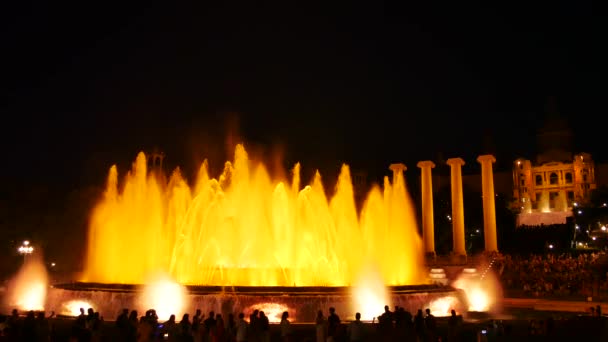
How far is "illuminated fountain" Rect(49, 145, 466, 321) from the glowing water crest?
2.3 inches

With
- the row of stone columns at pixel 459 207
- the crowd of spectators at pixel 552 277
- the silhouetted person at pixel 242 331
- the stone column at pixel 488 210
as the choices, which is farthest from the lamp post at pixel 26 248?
the stone column at pixel 488 210

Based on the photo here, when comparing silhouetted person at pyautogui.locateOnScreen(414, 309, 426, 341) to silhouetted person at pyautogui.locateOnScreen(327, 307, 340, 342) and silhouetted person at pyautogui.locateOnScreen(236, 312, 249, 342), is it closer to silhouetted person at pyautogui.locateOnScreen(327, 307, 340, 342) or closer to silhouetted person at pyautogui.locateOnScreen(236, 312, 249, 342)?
silhouetted person at pyautogui.locateOnScreen(327, 307, 340, 342)

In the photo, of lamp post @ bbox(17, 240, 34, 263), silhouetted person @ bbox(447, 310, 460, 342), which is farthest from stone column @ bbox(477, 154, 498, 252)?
silhouetted person @ bbox(447, 310, 460, 342)

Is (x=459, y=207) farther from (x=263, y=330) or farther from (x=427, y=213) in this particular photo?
(x=263, y=330)

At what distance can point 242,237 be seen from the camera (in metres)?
33.9

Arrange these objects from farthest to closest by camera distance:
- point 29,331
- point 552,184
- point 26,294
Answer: point 552,184
point 26,294
point 29,331

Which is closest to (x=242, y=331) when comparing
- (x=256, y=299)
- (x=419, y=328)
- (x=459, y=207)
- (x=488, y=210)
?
(x=419, y=328)

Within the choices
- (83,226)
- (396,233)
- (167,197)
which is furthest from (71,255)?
(396,233)

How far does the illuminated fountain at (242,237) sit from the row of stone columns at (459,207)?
79.5ft

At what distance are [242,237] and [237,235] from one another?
30 cm

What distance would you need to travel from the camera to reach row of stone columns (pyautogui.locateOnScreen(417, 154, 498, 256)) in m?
62.2

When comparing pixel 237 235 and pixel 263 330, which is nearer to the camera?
pixel 263 330

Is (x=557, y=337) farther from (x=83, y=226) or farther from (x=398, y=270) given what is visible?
(x=83, y=226)

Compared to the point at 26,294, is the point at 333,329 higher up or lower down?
lower down
